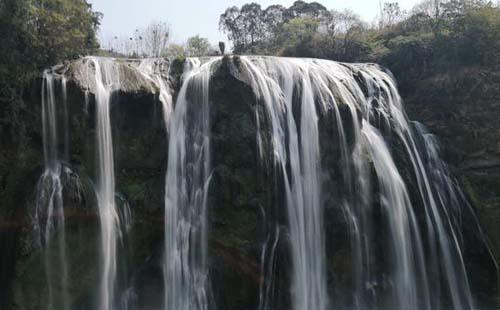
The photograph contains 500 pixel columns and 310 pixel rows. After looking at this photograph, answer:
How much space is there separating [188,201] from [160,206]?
0.89 meters

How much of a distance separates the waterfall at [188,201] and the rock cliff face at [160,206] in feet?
0.95

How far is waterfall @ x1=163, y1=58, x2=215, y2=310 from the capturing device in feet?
46.3

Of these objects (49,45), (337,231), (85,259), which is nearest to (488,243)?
(337,231)

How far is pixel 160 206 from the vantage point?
14.7 meters

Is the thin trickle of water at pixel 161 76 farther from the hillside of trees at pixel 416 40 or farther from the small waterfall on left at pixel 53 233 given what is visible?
the hillside of trees at pixel 416 40

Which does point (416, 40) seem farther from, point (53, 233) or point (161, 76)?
point (53, 233)

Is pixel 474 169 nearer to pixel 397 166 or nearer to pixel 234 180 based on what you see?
pixel 397 166

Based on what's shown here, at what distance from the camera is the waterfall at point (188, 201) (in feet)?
46.3

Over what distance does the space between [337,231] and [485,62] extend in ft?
39.9

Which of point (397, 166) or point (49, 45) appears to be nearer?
point (49, 45)

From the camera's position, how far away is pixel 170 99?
16328mm

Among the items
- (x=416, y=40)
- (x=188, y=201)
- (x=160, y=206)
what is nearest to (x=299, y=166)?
(x=188, y=201)

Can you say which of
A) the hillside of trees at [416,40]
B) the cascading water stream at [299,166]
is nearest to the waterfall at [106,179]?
the cascading water stream at [299,166]

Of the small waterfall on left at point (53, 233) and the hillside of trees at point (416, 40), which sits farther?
the hillside of trees at point (416, 40)
